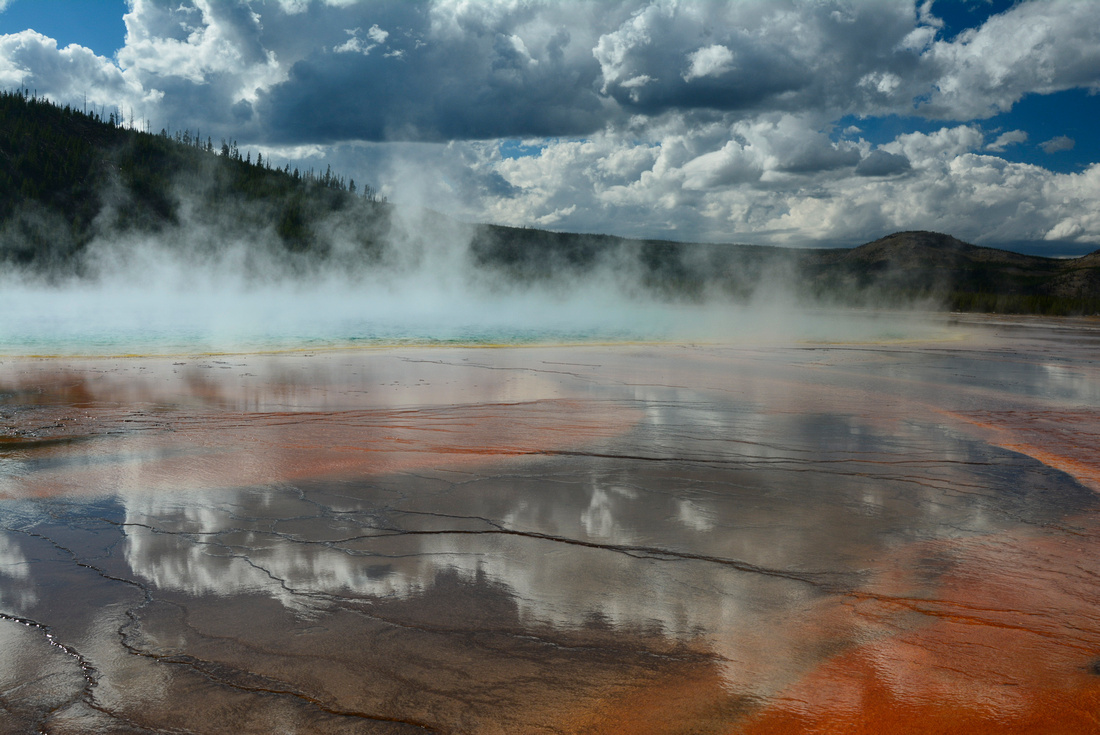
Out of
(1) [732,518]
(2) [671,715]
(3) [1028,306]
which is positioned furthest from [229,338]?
(3) [1028,306]

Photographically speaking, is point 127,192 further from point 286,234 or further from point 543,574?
point 543,574

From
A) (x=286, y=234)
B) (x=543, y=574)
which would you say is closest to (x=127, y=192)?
(x=286, y=234)

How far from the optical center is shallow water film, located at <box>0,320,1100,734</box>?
239cm

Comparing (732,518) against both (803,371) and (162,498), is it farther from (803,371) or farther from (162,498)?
(803,371)

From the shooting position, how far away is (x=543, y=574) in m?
3.43

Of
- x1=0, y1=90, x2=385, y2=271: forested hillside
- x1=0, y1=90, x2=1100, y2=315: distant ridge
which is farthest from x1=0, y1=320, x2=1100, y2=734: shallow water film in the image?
x1=0, y1=90, x2=385, y2=271: forested hillside

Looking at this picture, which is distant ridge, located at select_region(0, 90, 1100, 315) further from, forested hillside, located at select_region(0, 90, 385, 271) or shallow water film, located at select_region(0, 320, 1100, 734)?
shallow water film, located at select_region(0, 320, 1100, 734)

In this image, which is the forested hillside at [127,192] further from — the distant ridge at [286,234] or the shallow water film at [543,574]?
the shallow water film at [543,574]

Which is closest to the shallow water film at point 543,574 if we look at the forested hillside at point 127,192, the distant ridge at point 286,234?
the distant ridge at point 286,234

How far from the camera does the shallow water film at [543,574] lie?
239cm

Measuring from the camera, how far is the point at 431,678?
2.51 metres

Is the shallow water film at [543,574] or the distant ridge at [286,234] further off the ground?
the distant ridge at [286,234]

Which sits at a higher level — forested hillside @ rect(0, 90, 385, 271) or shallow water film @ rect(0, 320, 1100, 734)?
forested hillside @ rect(0, 90, 385, 271)

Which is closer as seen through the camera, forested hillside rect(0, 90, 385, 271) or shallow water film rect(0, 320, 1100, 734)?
shallow water film rect(0, 320, 1100, 734)
